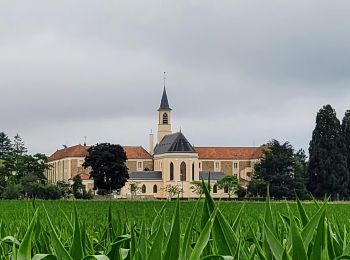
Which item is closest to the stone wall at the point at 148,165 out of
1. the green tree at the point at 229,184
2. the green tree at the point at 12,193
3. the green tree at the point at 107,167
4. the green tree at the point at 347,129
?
the green tree at the point at 229,184

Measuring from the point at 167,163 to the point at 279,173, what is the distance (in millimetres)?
31596

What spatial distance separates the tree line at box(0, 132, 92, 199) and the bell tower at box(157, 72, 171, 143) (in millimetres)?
32132

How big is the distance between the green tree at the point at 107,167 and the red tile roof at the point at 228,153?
3615 centimetres

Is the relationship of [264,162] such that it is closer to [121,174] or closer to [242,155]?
[121,174]

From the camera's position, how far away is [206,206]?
167 cm

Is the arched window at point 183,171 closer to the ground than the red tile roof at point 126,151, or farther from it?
closer to the ground

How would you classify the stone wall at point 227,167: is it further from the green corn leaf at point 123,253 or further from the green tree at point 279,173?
the green corn leaf at point 123,253

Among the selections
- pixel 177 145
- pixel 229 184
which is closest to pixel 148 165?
pixel 177 145

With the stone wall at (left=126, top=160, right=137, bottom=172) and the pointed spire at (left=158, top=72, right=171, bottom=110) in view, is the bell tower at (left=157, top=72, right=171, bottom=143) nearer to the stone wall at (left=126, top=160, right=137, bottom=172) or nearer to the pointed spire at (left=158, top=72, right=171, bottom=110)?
the pointed spire at (left=158, top=72, right=171, bottom=110)

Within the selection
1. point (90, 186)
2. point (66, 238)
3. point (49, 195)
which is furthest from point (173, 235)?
point (90, 186)

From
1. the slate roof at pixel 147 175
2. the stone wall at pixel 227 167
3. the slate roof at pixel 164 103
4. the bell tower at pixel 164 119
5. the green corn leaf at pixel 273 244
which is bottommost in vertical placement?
the green corn leaf at pixel 273 244

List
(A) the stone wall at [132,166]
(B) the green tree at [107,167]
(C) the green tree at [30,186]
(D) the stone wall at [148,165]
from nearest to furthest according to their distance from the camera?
(C) the green tree at [30,186] < (B) the green tree at [107,167] < (A) the stone wall at [132,166] < (D) the stone wall at [148,165]

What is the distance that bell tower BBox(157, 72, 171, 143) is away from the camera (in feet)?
426

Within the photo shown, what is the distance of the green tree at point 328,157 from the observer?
76.9 m
